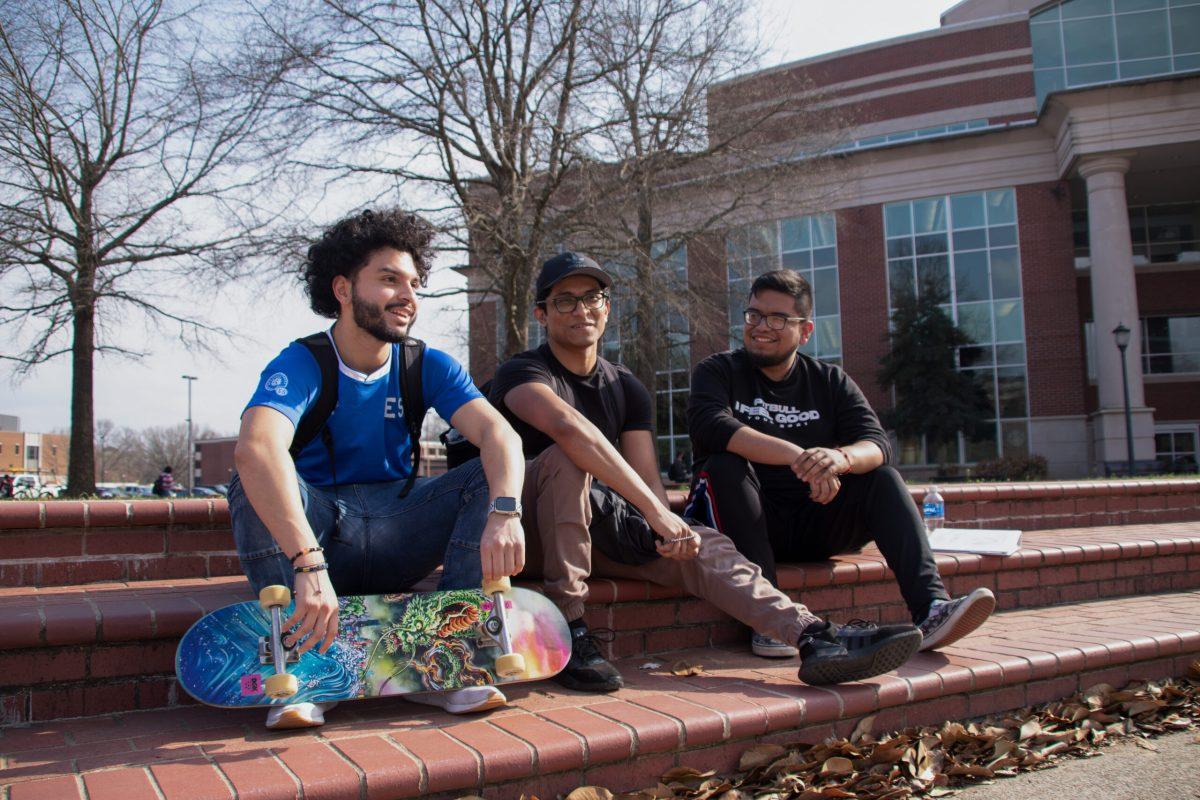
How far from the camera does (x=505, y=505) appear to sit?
247 centimetres

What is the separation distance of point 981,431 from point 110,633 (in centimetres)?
2627

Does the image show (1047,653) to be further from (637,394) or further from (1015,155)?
(1015,155)

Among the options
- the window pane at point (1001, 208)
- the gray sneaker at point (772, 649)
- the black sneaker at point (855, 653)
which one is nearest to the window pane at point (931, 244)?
the window pane at point (1001, 208)

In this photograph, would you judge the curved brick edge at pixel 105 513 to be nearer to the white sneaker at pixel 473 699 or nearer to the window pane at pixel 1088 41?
the white sneaker at pixel 473 699

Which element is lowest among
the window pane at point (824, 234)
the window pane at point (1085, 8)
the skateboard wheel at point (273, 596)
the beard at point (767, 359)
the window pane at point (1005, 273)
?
the skateboard wheel at point (273, 596)

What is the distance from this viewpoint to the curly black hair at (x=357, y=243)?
2820mm

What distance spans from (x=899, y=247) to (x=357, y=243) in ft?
86.1

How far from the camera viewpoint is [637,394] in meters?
3.51

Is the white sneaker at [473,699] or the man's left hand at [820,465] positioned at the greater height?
the man's left hand at [820,465]

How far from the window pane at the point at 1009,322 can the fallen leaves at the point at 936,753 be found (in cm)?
2474

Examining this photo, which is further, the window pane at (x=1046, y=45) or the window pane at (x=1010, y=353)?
the window pane at (x=1046, y=45)

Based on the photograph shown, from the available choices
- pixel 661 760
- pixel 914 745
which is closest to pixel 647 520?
pixel 661 760

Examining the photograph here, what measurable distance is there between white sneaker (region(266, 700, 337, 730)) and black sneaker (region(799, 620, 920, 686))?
1435 millimetres

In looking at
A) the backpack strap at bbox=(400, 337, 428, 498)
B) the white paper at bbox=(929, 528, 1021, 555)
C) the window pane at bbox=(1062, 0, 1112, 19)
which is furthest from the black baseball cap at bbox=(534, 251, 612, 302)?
the window pane at bbox=(1062, 0, 1112, 19)
